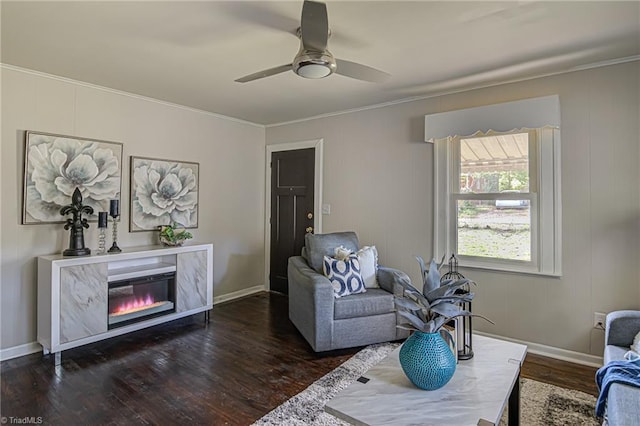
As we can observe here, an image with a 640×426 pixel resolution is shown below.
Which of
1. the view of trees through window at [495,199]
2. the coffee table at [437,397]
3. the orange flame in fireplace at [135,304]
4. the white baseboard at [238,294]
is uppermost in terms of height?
the view of trees through window at [495,199]

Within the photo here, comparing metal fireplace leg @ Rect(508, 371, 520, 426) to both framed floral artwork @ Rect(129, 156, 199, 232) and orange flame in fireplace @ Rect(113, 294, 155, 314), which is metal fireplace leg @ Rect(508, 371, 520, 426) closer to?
orange flame in fireplace @ Rect(113, 294, 155, 314)

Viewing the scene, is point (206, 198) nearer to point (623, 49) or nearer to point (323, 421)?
point (323, 421)

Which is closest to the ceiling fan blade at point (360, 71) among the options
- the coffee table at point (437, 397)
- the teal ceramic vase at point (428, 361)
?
the teal ceramic vase at point (428, 361)

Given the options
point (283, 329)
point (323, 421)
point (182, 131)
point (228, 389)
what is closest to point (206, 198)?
point (182, 131)

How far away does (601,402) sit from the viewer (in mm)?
1633

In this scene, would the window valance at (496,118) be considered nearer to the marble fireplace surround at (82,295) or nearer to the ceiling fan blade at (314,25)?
the ceiling fan blade at (314,25)

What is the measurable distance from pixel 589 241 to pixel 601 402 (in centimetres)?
161

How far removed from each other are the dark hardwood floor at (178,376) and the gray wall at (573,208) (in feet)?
1.38

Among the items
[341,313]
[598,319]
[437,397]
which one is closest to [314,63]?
[437,397]

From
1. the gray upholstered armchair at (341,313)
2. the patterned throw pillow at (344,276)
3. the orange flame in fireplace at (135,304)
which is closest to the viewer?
the gray upholstered armchair at (341,313)

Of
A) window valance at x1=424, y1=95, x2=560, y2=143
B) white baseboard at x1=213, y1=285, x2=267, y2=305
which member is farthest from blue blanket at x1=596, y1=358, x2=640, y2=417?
white baseboard at x1=213, y1=285, x2=267, y2=305

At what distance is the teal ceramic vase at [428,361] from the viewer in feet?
4.92

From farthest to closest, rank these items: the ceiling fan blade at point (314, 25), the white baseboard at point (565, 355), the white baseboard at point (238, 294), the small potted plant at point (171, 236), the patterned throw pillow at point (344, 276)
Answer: the white baseboard at point (238, 294), the small potted plant at point (171, 236), the patterned throw pillow at point (344, 276), the white baseboard at point (565, 355), the ceiling fan blade at point (314, 25)

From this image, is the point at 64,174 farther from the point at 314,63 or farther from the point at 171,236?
the point at 314,63
